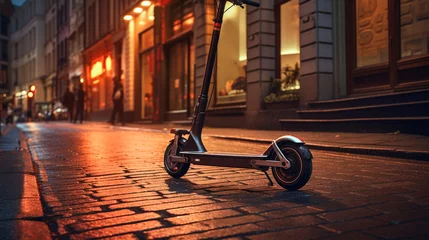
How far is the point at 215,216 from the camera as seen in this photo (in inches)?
127

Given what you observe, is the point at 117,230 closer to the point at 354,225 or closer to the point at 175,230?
the point at 175,230

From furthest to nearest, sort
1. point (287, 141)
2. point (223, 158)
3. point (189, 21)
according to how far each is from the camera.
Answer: point (189, 21)
point (223, 158)
point (287, 141)

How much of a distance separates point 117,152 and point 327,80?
623 cm

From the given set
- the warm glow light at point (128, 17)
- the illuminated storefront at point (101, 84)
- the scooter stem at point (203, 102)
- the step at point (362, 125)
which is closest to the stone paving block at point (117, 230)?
the scooter stem at point (203, 102)

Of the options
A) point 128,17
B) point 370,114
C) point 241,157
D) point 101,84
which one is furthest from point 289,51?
point 101,84

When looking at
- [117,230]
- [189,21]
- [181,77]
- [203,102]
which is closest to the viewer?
[117,230]

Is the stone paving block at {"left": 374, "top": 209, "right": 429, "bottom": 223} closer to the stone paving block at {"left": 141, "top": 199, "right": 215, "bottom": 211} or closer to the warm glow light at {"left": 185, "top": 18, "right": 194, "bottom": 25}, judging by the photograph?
the stone paving block at {"left": 141, "top": 199, "right": 215, "bottom": 211}

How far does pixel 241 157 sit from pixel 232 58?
42.7 ft

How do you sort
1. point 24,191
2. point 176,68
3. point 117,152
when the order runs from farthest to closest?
point 176,68 → point 117,152 → point 24,191

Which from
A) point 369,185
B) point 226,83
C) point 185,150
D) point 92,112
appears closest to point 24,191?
point 185,150

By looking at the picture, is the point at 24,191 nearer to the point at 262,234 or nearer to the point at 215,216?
the point at 215,216

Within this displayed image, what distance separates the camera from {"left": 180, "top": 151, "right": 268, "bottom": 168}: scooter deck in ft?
13.5

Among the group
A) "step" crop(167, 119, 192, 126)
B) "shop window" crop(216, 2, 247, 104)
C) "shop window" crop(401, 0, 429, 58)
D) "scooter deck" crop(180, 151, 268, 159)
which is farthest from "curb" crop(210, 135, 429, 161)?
"step" crop(167, 119, 192, 126)

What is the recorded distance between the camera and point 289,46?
561 inches
